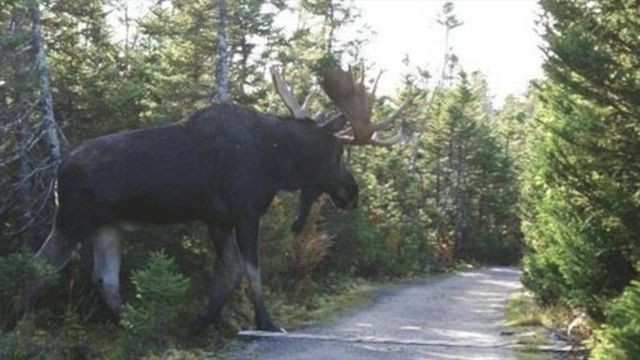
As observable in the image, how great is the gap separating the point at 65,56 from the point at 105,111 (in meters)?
1.70

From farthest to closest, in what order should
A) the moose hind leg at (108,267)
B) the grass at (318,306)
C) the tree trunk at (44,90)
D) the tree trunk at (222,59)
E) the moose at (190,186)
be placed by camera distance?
the tree trunk at (222,59) → the grass at (318,306) → the tree trunk at (44,90) → the moose hind leg at (108,267) → the moose at (190,186)

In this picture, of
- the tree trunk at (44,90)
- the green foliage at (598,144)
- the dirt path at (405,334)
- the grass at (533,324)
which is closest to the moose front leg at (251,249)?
the dirt path at (405,334)

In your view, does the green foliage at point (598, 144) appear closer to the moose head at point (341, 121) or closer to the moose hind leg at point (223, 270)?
the moose head at point (341, 121)

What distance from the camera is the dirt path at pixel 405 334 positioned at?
9.12 metres

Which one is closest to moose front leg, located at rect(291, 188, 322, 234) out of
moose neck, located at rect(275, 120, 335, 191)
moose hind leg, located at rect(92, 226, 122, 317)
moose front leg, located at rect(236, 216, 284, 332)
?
moose neck, located at rect(275, 120, 335, 191)

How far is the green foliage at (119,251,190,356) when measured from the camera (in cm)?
800

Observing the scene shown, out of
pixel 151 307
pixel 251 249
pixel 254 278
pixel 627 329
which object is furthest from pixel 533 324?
pixel 627 329

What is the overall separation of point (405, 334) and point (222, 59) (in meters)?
7.49

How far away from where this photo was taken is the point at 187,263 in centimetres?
1131

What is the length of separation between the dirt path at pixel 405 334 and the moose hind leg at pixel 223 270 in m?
0.61

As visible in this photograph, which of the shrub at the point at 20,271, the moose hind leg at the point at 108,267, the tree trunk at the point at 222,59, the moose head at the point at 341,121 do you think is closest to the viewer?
the shrub at the point at 20,271

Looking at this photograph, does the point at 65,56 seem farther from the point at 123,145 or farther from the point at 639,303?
the point at 639,303

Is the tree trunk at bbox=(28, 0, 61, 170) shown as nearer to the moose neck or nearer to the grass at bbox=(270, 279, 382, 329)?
the moose neck

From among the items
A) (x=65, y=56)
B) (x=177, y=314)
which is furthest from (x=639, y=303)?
(x=65, y=56)
